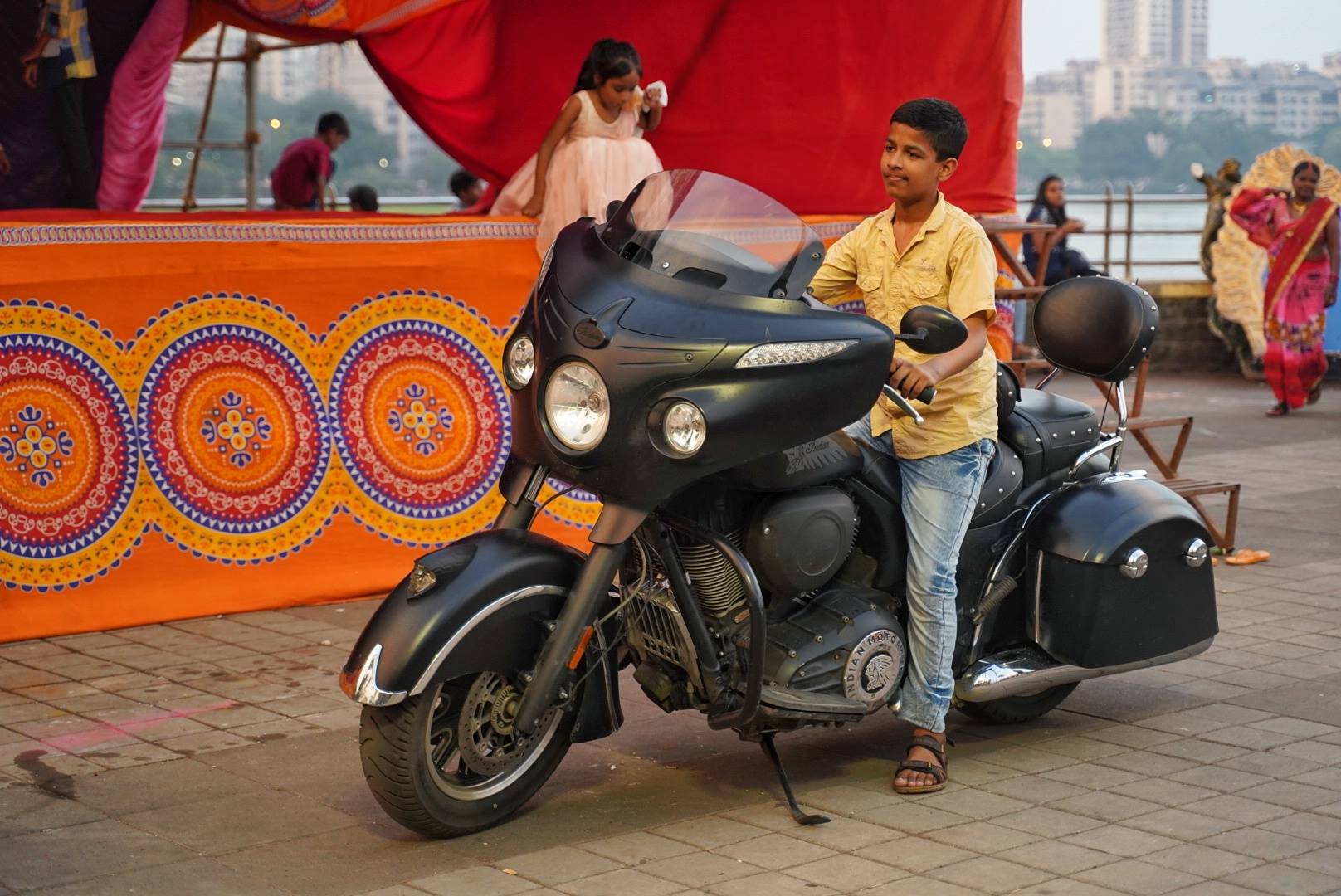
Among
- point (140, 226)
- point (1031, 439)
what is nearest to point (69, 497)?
point (140, 226)

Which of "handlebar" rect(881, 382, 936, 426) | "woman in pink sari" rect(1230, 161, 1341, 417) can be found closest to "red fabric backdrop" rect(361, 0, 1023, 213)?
"handlebar" rect(881, 382, 936, 426)

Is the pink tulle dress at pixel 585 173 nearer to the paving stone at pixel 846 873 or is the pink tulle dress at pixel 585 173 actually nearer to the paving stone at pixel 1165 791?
the paving stone at pixel 1165 791

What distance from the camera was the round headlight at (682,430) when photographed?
413cm

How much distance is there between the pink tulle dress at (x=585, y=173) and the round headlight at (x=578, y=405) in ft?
11.0

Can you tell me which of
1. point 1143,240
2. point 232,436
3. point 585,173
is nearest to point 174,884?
point 232,436

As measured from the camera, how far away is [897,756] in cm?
515

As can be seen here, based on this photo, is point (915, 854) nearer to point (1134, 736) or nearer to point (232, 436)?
point (1134, 736)

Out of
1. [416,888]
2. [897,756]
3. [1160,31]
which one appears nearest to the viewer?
[416,888]

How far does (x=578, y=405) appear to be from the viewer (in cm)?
421

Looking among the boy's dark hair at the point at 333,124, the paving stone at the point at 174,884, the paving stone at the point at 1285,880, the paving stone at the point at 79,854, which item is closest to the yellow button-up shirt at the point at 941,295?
the paving stone at the point at 1285,880

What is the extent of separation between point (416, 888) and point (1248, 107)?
24.6 meters

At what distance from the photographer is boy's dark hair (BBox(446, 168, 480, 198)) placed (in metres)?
12.1

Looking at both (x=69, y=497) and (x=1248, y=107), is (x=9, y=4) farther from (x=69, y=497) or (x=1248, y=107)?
(x=1248, y=107)

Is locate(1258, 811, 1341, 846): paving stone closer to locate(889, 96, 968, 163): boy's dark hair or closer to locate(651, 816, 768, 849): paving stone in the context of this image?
locate(651, 816, 768, 849): paving stone
